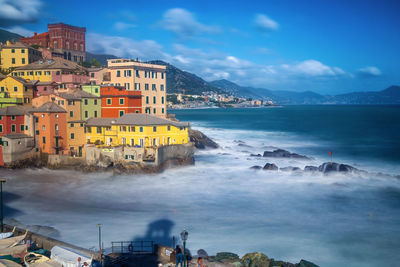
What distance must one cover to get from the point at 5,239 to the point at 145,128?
24.0m

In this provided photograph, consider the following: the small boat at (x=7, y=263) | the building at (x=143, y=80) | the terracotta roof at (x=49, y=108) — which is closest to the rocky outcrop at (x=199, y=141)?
the building at (x=143, y=80)

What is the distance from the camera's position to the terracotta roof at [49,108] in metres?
43.1

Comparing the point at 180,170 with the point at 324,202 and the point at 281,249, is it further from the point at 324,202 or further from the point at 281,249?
the point at 281,249

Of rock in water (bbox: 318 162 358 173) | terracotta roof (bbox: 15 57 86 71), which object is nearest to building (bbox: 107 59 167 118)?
terracotta roof (bbox: 15 57 86 71)

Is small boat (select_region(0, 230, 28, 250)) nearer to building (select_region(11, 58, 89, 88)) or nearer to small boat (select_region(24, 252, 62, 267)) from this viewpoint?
small boat (select_region(24, 252, 62, 267))

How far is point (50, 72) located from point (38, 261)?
148 feet

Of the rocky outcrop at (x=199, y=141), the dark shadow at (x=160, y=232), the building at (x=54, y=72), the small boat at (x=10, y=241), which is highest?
the building at (x=54, y=72)

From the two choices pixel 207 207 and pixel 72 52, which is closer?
pixel 207 207

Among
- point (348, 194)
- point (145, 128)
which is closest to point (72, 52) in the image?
point (145, 128)

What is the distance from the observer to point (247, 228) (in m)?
25.0

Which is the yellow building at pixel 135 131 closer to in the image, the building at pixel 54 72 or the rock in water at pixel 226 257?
the building at pixel 54 72

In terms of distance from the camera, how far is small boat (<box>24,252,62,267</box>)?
15.5 meters

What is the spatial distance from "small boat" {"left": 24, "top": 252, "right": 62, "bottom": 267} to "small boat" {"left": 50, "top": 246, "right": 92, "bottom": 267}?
25cm

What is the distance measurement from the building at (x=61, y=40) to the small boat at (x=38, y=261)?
67539mm
